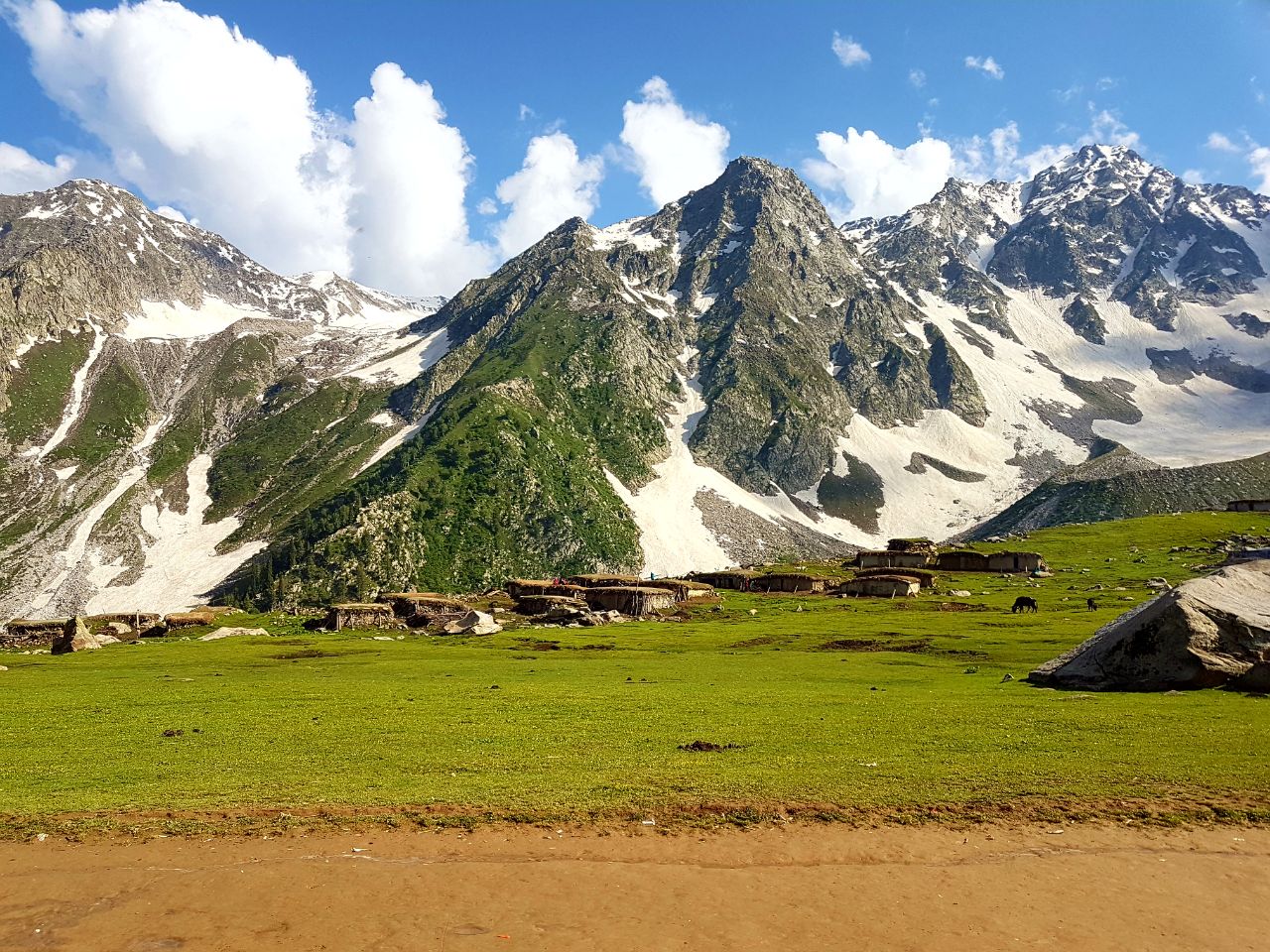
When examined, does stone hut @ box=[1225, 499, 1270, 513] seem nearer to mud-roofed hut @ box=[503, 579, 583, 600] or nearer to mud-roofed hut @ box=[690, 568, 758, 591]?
mud-roofed hut @ box=[690, 568, 758, 591]

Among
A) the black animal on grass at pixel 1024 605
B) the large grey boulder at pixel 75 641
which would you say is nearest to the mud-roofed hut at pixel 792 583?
the black animal on grass at pixel 1024 605

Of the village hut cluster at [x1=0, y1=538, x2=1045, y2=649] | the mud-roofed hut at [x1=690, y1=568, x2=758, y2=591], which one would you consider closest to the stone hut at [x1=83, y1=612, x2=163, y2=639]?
the village hut cluster at [x1=0, y1=538, x2=1045, y2=649]

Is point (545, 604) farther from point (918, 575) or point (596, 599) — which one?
point (918, 575)

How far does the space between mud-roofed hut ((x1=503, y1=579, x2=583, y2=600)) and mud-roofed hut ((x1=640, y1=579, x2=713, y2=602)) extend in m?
11.6

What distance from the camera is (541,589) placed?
398ft

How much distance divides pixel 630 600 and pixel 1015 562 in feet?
240

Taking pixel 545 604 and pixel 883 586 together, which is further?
pixel 883 586

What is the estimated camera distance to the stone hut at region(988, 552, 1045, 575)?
13025 centimetres

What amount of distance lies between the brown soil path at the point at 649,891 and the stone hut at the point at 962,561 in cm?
13073

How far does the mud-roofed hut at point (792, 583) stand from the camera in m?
130

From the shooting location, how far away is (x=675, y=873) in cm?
1592

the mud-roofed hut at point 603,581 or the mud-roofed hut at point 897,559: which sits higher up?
the mud-roofed hut at point 897,559

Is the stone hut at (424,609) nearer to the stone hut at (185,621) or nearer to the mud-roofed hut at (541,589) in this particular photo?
the mud-roofed hut at (541,589)

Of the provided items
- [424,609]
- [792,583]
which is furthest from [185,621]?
[792,583]
